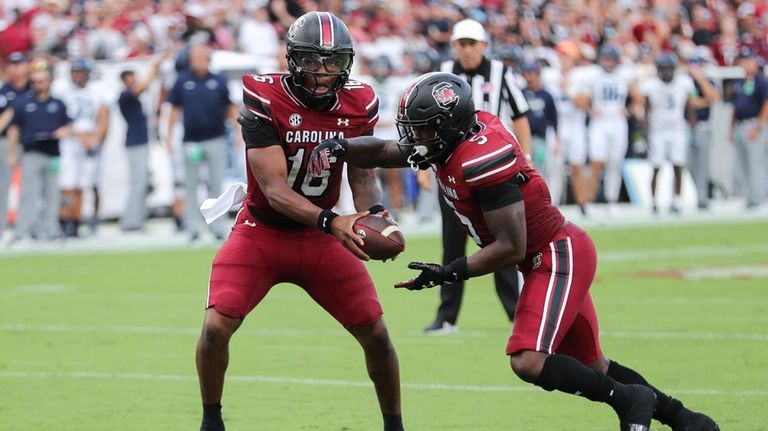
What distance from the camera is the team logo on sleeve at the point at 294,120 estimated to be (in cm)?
616

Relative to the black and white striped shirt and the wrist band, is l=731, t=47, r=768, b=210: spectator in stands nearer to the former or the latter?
the black and white striped shirt

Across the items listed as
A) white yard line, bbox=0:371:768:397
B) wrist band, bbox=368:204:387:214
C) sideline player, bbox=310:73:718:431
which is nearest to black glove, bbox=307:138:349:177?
sideline player, bbox=310:73:718:431

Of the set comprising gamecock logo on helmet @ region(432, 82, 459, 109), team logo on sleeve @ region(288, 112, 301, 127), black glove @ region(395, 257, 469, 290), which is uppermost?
gamecock logo on helmet @ region(432, 82, 459, 109)

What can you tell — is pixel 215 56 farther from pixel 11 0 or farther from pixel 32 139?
pixel 11 0

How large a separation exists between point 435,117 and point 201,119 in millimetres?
11000

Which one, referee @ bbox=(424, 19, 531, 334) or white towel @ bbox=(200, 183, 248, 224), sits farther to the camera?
referee @ bbox=(424, 19, 531, 334)

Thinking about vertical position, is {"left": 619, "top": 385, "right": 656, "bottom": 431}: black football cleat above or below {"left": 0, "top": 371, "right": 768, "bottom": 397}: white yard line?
above

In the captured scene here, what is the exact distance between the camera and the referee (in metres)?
9.61

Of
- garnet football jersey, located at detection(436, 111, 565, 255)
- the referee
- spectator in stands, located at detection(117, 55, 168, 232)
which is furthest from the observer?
spectator in stands, located at detection(117, 55, 168, 232)

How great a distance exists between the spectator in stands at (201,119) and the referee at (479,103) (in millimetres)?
6856

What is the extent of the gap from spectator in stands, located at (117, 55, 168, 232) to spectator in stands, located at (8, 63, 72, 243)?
764 millimetres

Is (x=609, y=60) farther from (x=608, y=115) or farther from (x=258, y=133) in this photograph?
(x=258, y=133)

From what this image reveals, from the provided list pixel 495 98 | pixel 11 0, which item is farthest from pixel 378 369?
pixel 11 0

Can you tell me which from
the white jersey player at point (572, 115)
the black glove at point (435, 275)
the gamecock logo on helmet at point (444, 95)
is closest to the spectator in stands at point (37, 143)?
the white jersey player at point (572, 115)
